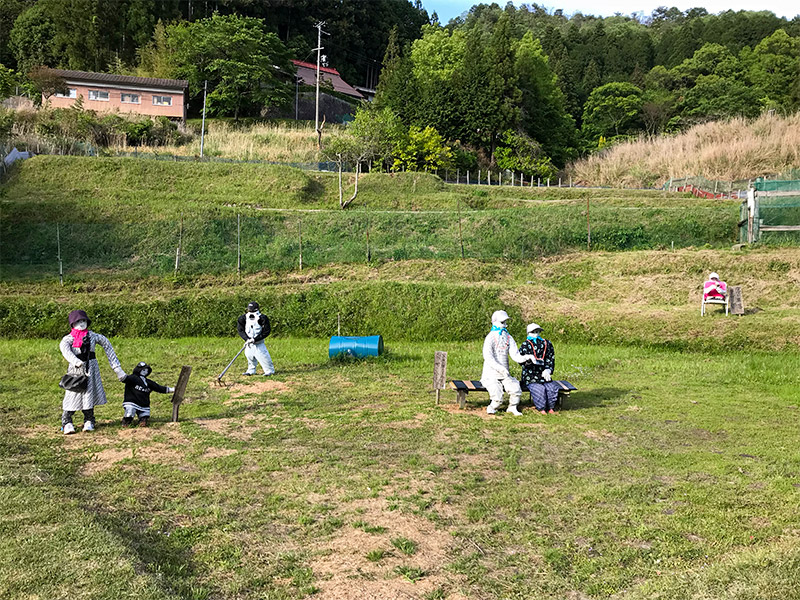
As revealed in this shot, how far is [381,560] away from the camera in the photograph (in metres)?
5.47

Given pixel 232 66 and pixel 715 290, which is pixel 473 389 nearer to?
pixel 715 290

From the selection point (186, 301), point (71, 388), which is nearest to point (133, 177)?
point (186, 301)

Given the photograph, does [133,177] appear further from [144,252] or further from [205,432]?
[205,432]

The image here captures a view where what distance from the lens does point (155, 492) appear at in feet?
23.0

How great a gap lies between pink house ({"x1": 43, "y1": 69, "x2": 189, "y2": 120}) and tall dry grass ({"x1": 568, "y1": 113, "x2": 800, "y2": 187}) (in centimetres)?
3776

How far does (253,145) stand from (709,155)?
119ft

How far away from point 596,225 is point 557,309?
8.74m

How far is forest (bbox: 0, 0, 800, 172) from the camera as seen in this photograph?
5709 centimetres

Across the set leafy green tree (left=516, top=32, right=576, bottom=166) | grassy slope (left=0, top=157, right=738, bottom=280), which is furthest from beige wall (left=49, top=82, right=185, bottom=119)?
leafy green tree (left=516, top=32, right=576, bottom=166)

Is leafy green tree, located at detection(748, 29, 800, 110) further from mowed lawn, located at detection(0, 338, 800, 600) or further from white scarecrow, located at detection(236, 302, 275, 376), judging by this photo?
mowed lawn, located at detection(0, 338, 800, 600)

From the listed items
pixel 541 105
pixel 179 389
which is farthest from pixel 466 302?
pixel 541 105

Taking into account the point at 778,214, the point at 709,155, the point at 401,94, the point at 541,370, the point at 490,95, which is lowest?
the point at 541,370

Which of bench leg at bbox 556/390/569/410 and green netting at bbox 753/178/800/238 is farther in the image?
green netting at bbox 753/178/800/238

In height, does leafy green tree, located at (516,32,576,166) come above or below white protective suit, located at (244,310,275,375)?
above
